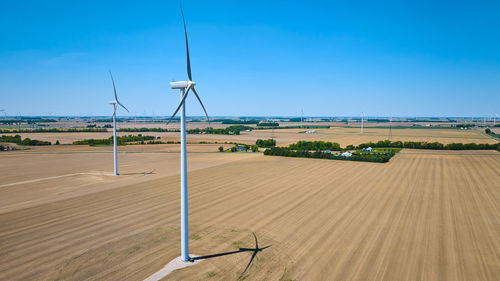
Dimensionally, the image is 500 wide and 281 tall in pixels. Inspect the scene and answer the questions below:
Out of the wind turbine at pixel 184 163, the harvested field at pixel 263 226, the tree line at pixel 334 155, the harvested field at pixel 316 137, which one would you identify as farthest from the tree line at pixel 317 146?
the wind turbine at pixel 184 163

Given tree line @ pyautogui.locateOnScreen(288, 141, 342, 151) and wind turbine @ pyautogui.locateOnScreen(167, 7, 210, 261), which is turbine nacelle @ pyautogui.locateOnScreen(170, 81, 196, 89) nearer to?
wind turbine @ pyautogui.locateOnScreen(167, 7, 210, 261)

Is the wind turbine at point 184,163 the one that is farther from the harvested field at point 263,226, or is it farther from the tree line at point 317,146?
the tree line at point 317,146

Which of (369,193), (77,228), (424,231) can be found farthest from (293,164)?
(77,228)

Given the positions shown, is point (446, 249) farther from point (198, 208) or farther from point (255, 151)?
point (255, 151)

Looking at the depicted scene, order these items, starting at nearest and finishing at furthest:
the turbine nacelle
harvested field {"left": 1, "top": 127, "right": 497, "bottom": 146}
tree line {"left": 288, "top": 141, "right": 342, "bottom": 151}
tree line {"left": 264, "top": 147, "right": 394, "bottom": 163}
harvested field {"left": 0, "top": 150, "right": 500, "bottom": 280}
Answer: harvested field {"left": 0, "top": 150, "right": 500, "bottom": 280}, the turbine nacelle, tree line {"left": 264, "top": 147, "right": 394, "bottom": 163}, tree line {"left": 288, "top": 141, "right": 342, "bottom": 151}, harvested field {"left": 1, "top": 127, "right": 497, "bottom": 146}

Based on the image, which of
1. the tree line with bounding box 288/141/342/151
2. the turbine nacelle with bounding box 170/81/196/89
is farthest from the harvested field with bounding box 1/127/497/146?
the turbine nacelle with bounding box 170/81/196/89

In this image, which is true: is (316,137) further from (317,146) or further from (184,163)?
(184,163)

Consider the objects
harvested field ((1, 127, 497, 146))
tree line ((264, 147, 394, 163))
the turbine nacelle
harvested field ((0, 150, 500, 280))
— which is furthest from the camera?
harvested field ((1, 127, 497, 146))

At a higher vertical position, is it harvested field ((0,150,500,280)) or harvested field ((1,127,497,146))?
harvested field ((1,127,497,146))
